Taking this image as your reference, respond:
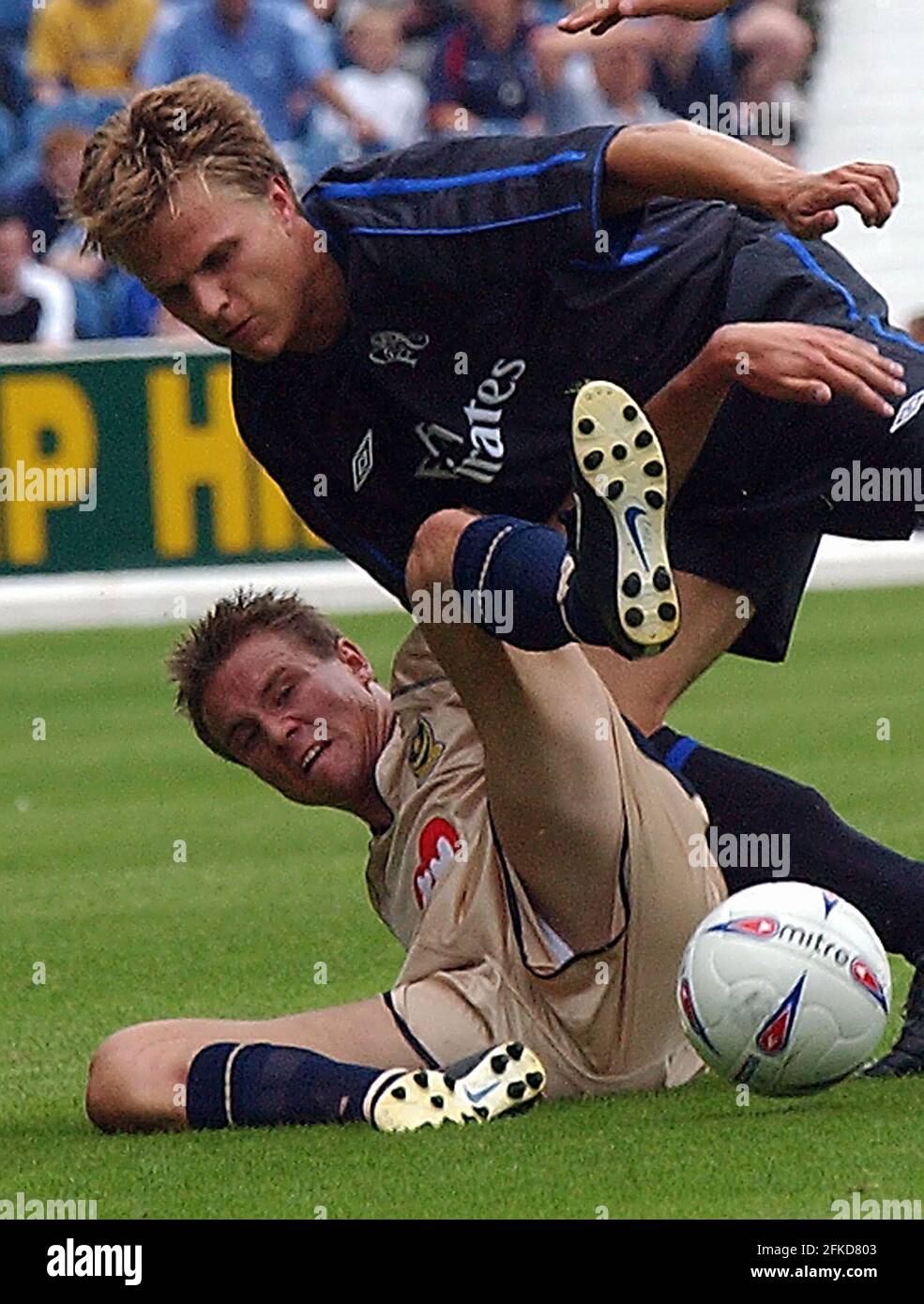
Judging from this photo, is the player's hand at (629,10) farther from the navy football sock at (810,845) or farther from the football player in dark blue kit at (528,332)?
the navy football sock at (810,845)

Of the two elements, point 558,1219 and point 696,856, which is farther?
point 696,856

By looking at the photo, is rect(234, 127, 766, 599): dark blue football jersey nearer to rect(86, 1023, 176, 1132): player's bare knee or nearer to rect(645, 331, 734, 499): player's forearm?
rect(645, 331, 734, 499): player's forearm

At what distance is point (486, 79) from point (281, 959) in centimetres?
1076

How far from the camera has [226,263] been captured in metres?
5.16

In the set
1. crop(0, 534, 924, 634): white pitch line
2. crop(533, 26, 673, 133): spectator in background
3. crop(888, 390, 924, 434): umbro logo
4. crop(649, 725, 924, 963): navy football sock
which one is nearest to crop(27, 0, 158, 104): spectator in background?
crop(533, 26, 673, 133): spectator in background

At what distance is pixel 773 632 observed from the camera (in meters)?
6.02

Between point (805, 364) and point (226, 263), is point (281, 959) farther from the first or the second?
point (805, 364)

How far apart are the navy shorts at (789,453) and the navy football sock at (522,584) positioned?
90 cm

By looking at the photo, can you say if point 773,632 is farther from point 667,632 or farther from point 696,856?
point 667,632

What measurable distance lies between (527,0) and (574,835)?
1283 cm

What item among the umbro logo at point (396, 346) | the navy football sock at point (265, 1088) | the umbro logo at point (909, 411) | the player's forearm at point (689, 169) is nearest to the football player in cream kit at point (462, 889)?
the navy football sock at point (265, 1088)

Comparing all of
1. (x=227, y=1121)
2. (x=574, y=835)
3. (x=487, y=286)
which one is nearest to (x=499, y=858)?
(x=574, y=835)

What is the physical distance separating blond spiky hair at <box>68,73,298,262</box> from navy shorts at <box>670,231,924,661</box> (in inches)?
38.6

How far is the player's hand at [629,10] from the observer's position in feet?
16.3
